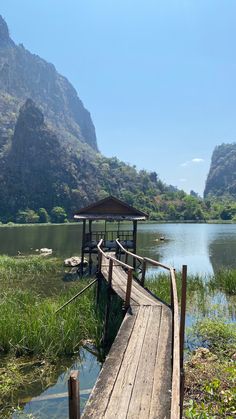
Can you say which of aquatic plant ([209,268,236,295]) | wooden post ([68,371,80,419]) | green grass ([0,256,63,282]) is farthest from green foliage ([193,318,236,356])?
green grass ([0,256,63,282])

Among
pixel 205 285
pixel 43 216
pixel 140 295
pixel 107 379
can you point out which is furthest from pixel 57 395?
pixel 43 216

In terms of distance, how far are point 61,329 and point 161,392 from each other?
5227mm

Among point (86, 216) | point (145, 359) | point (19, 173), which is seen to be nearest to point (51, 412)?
point (145, 359)

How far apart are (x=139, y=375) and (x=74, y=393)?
6.97 ft

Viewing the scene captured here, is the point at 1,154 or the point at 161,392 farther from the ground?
the point at 1,154

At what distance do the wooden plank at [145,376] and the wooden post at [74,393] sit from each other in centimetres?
95

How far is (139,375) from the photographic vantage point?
541 centimetres

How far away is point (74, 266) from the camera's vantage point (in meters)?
26.8

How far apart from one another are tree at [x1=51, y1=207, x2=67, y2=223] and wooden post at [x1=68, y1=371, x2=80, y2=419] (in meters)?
124

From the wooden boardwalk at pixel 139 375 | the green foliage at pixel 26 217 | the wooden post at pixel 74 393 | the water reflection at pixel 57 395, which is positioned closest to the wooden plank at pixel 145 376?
the wooden boardwalk at pixel 139 375

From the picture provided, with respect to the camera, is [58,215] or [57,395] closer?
[57,395]

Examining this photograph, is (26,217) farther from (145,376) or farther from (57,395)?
(145,376)

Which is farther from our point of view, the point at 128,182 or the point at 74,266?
the point at 128,182

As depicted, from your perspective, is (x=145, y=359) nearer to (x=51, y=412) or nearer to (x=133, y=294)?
(x=51, y=412)
